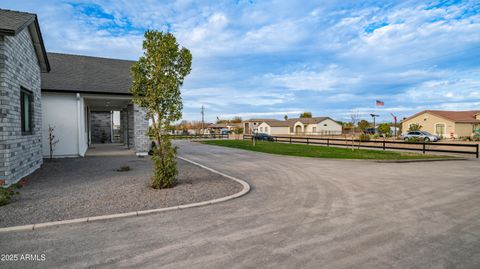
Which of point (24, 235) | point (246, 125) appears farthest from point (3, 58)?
point (246, 125)

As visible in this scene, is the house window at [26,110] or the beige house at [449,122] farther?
the beige house at [449,122]

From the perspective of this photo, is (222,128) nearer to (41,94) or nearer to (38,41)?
(41,94)

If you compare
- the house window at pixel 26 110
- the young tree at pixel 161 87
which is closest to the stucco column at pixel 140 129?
the house window at pixel 26 110

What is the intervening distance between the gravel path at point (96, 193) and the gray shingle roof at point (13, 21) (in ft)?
→ 14.9

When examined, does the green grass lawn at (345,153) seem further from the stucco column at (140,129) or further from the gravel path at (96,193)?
the gravel path at (96,193)

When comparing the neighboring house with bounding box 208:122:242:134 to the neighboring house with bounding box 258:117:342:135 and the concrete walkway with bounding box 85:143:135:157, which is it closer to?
the neighboring house with bounding box 258:117:342:135

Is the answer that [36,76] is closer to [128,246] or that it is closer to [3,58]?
[3,58]

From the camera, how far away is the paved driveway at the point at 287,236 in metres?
3.70

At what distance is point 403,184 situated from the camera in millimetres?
8781

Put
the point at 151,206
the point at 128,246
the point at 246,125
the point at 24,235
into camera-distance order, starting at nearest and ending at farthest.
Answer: the point at 128,246 → the point at 24,235 → the point at 151,206 → the point at 246,125

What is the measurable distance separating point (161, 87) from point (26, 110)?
6.76 metres

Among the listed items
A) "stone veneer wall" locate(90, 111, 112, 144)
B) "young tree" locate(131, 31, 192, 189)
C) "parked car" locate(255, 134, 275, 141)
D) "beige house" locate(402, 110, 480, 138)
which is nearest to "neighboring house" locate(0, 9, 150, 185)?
"young tree" locate(131, 31, 192, 189)

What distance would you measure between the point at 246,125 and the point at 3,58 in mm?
74526

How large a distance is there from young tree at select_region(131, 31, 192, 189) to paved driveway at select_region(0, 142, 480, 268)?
253cm
